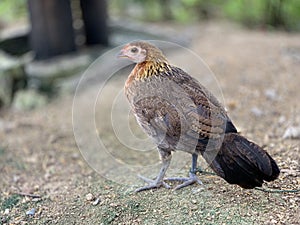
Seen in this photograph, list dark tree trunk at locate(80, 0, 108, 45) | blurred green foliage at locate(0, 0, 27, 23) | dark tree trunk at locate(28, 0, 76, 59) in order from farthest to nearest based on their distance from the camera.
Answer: blurred green foliage at locate(0, 0, 27, 23), dark tree trunk at locate(80, 0, 108, 45), dark tree trunk at locate(28, 0, 76, 59)

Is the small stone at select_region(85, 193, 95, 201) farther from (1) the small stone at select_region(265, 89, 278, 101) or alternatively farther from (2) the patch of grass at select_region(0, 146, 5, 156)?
(1) the small stone at select_region(265, 89, 278, 101)

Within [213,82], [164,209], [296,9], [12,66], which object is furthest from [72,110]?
[296,9]

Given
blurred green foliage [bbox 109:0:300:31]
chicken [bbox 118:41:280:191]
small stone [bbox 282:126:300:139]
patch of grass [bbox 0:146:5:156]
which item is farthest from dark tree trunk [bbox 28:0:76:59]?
small stone [bbox 282:126:300:139]

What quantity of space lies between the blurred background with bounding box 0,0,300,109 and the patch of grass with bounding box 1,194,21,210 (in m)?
2.76

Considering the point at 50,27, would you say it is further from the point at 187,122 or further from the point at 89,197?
the point at 187,122

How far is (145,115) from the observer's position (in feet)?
10.5

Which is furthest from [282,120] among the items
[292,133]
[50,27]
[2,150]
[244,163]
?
[50,27]

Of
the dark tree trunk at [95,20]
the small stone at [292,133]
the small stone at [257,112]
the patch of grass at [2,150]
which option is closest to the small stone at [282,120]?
the small stone at [257,112]

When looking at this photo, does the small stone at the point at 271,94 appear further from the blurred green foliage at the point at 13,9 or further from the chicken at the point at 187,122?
the blurred green foliage at the point at 13,9

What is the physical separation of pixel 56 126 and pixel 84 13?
2.60 m

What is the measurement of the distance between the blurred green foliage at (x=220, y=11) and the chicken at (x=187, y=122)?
5834 mm

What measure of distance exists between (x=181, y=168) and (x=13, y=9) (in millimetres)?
6965

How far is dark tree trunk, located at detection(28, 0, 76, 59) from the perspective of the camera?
256 inches

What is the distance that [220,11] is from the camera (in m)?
10.7
